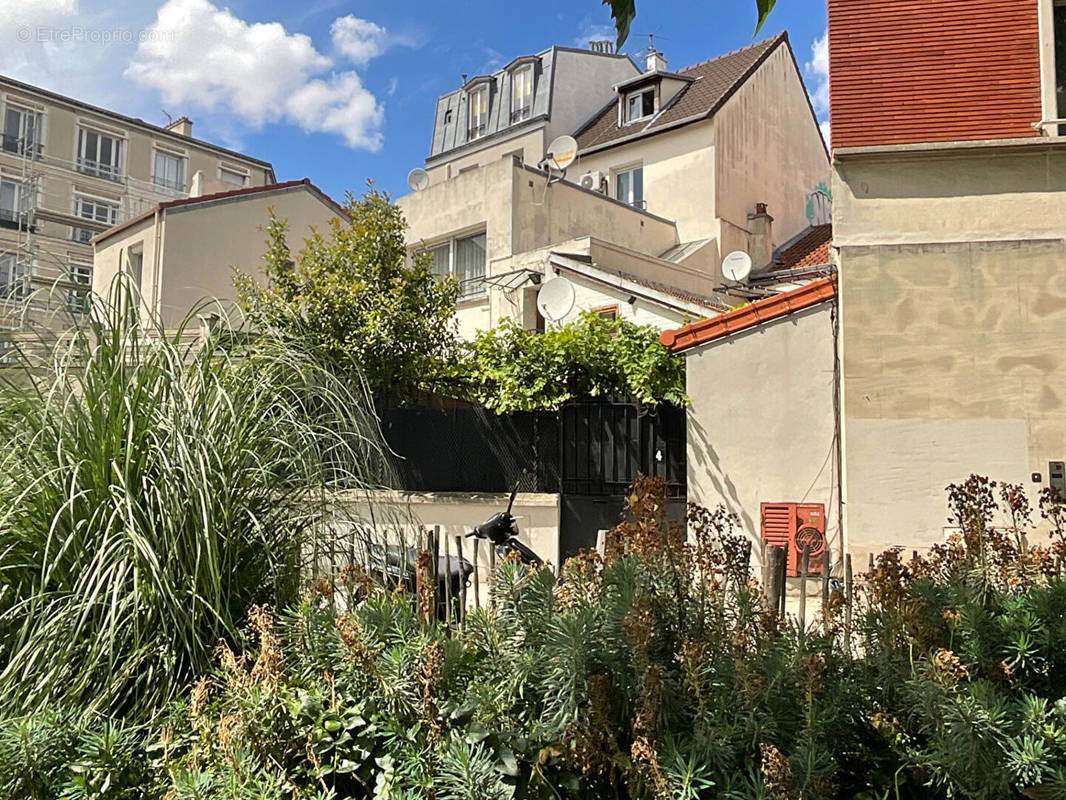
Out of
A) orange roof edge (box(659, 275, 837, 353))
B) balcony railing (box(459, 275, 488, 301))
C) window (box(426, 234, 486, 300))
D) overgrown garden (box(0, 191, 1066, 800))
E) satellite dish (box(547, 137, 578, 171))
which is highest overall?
satellite dish (box(547, 137, 578, 171))

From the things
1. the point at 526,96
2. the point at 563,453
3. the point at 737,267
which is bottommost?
the point at 563,453

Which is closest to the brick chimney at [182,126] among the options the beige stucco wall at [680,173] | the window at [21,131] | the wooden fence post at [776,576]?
Answer: the window at [21,131]

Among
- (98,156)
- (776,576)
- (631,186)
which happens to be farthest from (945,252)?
(98,156)

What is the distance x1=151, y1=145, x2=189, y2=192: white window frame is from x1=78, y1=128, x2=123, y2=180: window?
1682 millimetres

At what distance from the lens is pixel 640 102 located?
25484 millimetres

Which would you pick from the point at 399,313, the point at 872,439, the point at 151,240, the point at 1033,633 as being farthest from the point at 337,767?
the point at 151,240

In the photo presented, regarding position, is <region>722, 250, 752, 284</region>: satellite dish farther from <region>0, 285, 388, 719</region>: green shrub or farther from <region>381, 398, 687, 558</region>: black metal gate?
<region>0, 285, 388, 719</region>: green shrub

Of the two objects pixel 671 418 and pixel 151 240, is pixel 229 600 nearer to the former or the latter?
pixel 671 418

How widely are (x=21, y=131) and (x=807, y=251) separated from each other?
35.0 metres

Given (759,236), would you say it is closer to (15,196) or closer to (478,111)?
(478,111)

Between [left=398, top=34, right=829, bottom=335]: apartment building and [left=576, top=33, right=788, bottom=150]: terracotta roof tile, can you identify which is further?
[left=576, top=33, right=788, bottom=150]: terracotta roof tile

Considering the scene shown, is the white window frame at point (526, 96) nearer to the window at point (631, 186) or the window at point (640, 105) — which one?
the window at point (640, 105)

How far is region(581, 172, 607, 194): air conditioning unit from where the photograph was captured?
890 inches

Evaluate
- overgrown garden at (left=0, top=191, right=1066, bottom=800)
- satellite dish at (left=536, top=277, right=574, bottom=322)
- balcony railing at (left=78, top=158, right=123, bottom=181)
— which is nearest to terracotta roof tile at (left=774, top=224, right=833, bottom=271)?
satellite dish at (left=536, top=277, right=574, bottom=322)
